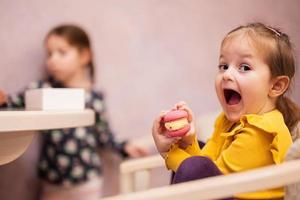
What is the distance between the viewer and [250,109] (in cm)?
79

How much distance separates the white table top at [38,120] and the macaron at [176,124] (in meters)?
0.24

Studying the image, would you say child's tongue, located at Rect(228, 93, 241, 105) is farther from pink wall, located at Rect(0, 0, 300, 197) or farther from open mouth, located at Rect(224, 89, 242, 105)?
pink wall, located at Rect(0, 0, 300, 197)

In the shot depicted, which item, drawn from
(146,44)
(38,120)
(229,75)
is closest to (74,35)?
(146,44)

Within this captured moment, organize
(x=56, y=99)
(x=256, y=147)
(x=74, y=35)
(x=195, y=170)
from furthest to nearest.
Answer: (x=74, y=35)
(x=56, y=99)
(x=256, y=147)
(x=195, y=170)

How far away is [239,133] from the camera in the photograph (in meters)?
0.75

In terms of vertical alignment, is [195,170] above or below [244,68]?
below

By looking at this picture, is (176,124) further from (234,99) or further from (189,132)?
(234,99)

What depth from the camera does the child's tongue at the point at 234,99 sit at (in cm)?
81

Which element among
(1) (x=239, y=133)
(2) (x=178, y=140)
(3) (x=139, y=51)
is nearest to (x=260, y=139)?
(1) (x=239, y=133)

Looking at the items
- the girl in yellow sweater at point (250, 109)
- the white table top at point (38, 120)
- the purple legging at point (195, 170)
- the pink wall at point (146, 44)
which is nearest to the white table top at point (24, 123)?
the white table top at point (38, 120)

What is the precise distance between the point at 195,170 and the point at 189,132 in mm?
139

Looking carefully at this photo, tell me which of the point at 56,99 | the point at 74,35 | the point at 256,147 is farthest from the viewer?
the point at 74,35

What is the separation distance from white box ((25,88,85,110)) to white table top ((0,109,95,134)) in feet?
0.32

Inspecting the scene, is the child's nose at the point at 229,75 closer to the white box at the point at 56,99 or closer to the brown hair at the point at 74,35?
the white box at the point at 56,99
